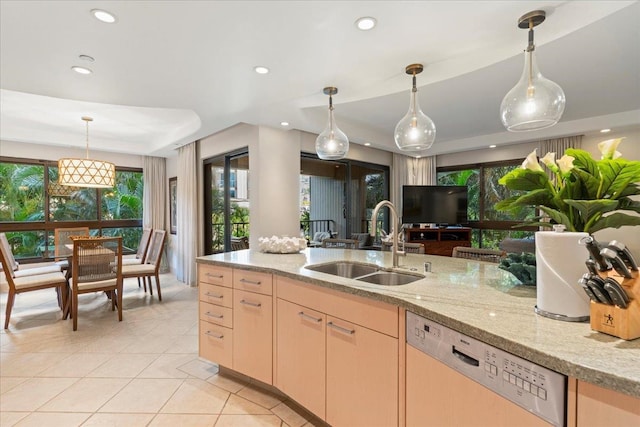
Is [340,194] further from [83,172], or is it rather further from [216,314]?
[83,172]

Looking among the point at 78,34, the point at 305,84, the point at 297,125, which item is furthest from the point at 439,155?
the point at 78,34

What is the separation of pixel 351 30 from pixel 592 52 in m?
1.87

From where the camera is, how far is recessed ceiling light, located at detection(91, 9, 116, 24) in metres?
1.71

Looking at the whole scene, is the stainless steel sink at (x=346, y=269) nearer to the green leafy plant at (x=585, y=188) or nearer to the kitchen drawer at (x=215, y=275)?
the kitchen drawer at (x=215, y=275)

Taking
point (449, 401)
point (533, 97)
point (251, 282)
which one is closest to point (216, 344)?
point (251, 282)

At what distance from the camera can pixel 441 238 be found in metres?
5.38

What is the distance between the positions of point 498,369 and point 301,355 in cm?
112

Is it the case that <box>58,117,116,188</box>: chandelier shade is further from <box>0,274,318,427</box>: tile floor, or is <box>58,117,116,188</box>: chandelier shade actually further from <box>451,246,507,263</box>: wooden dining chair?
<box>451,246,507,263</box>: wooden dining chair

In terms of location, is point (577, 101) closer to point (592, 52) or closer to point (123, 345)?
point (592, 52)

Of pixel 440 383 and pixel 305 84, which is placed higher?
pixel 305 84

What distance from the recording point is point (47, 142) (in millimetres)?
5082

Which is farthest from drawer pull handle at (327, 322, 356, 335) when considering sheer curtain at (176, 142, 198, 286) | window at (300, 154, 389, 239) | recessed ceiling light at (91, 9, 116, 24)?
sheer curtain at (176, 142, 198, 286)

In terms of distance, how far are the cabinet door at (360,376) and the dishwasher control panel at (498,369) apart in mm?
204

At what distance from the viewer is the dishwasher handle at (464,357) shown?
3.34ft
